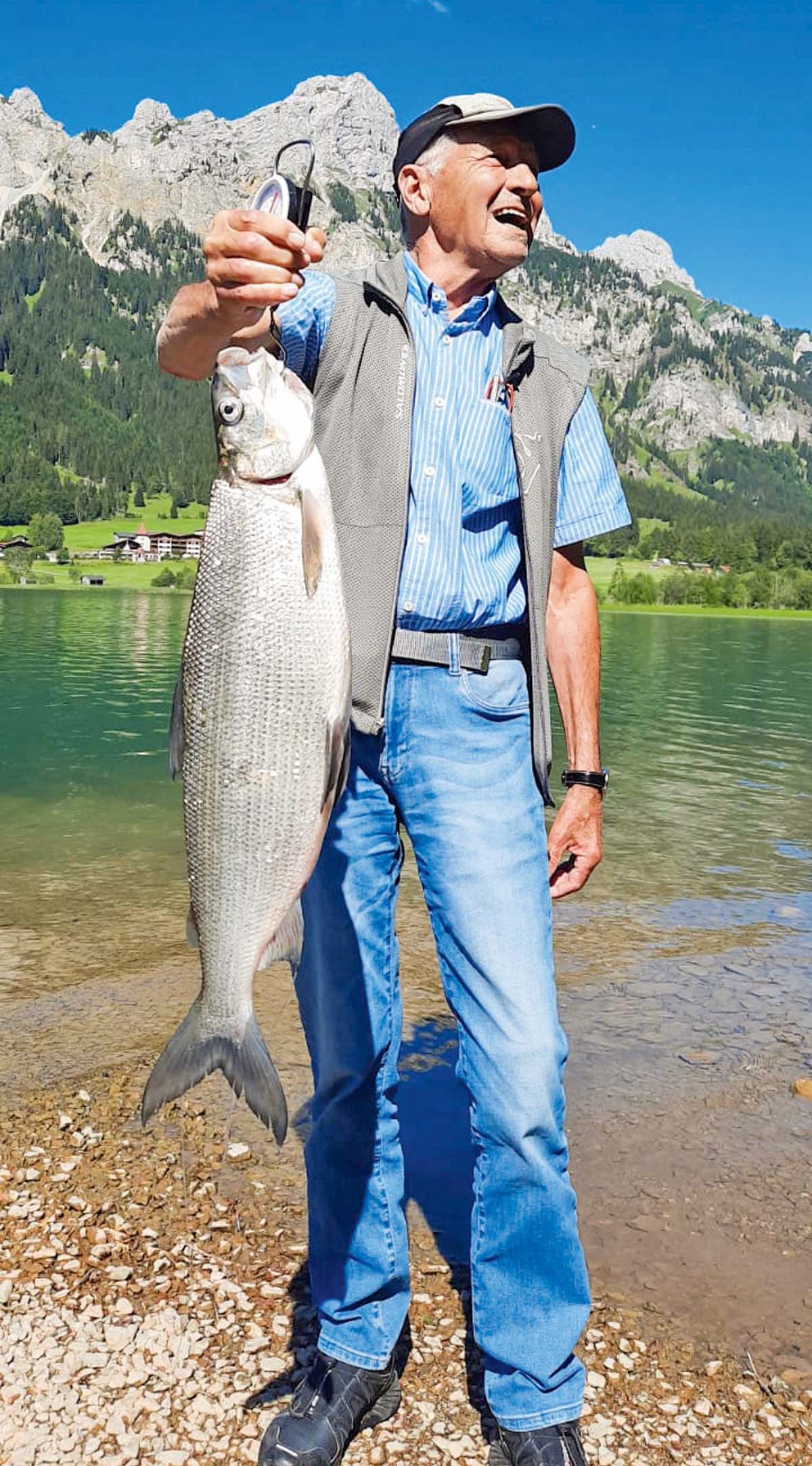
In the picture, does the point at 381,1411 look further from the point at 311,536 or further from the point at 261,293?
the point at 261,293

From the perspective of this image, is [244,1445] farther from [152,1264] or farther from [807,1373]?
[807,1373]

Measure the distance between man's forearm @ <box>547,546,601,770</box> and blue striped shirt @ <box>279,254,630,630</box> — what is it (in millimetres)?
467

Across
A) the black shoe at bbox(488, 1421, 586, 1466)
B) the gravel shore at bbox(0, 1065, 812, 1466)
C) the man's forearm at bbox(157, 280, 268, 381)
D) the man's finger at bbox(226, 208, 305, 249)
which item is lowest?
the gravel shore at bbox(0, 1065, 812, 1466)

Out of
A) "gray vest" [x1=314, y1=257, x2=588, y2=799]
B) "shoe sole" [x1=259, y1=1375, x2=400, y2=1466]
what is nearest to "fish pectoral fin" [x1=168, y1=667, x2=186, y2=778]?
"gray vest" [x1=314, y1=257, x2=588, y2=799]

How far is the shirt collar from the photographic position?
4105mm

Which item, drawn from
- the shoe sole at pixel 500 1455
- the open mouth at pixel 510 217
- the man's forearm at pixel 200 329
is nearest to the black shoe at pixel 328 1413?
the shoe sole at pixel 500 1455

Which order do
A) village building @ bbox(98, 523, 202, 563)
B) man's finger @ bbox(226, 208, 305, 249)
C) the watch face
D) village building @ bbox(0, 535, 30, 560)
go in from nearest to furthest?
man's finger @ bbox(226, 208, 305, 249)
the watch face
village building @ bbox(0, 535, 30, 560)
village building @ bbox(98, 523, 202, 563)

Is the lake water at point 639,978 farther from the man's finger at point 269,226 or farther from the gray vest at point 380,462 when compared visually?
the man's finger at point 269,226

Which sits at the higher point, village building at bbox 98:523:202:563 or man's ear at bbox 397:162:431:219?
man's ear at bbox 397:162:431:219

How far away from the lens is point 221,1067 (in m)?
3.39

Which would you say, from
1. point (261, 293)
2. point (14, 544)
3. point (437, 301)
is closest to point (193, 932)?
point (261, 293)

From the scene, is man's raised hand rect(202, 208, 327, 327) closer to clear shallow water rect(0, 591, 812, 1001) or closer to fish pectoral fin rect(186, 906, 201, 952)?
fish pectoral fin rect(186, 906, 201, 952)

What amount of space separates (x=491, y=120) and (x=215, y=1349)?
4559mm

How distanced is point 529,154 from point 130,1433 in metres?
4.62
